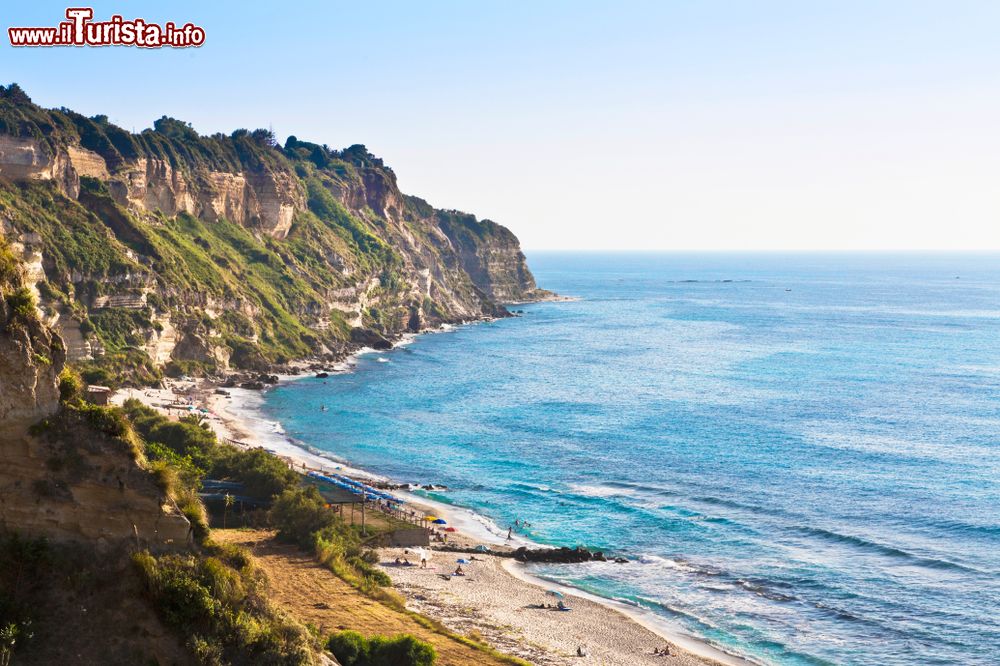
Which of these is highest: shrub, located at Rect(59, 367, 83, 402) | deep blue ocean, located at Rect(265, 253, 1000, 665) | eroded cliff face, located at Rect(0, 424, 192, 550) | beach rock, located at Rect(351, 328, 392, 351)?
shrub, located at Rect(59, 367, 83, 402)

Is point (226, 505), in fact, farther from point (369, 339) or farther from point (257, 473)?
point (369, 339)

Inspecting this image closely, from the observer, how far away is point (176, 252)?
135625 mm

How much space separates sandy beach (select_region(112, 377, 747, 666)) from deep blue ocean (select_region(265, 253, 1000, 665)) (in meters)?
2.32

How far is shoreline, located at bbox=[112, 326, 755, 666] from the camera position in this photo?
47.8m

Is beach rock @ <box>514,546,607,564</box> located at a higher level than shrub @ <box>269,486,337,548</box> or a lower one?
lower

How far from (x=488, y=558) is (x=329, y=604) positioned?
66.5 feet

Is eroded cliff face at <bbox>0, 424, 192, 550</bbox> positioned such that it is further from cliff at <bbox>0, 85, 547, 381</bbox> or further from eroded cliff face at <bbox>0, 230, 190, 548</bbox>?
cliff at <bbox>0, 85, 547, 381</bbox>

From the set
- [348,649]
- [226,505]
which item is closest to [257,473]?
[226,505]

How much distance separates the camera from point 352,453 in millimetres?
91688

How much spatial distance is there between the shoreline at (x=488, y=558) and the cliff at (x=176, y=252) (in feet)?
28.9

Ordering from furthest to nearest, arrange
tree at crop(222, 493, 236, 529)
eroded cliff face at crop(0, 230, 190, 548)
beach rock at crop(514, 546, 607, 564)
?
beach rock at crop(514, 546, 607, 564), tree at crop(222, 493, 236, 529), eroded cliff face at crop(0, 230, 190, 548)

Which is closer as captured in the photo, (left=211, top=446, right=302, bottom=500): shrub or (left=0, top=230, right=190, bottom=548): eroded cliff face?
(left=0, top=230, right=190, bottom=548): eroded cliff face

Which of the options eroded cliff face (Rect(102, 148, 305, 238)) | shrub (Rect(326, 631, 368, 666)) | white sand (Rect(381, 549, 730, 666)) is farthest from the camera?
eroded cliff face (Rect(102, 148, 305, 238))

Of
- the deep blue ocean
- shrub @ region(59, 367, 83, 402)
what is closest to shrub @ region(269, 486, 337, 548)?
the deep blue ocean
